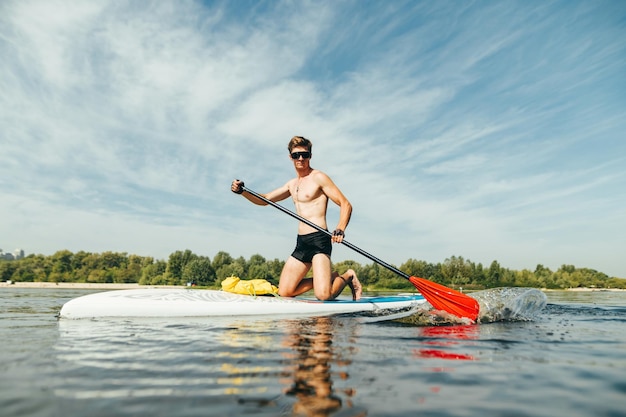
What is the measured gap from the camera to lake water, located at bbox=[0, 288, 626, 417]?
197cm

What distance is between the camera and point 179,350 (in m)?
3.41

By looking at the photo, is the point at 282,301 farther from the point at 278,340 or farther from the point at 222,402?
the point at 222,402

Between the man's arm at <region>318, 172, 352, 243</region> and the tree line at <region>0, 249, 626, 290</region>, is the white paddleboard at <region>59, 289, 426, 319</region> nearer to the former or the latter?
the man's arm at <region>318, 172, 352, 243</region>

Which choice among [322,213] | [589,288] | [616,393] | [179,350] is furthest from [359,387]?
[589,288]

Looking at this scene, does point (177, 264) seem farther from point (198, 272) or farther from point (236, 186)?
point (236, 186)

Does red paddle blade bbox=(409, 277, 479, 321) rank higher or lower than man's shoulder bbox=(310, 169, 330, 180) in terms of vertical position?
lower

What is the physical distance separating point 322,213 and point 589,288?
98469mm

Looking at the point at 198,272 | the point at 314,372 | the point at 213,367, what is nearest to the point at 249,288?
the point at 213,367

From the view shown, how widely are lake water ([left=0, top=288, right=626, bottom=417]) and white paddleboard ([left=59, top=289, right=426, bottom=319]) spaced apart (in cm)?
169

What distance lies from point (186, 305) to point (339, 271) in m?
71.0

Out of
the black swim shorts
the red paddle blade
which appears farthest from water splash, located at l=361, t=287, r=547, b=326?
the black swim shorts

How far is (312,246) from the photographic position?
7.73 metres

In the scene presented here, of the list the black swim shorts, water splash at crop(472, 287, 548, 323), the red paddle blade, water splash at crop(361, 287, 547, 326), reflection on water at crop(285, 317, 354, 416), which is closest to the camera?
reflection on water at crop(285, 317, 354, 416)

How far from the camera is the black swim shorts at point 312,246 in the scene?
768 centimetres
